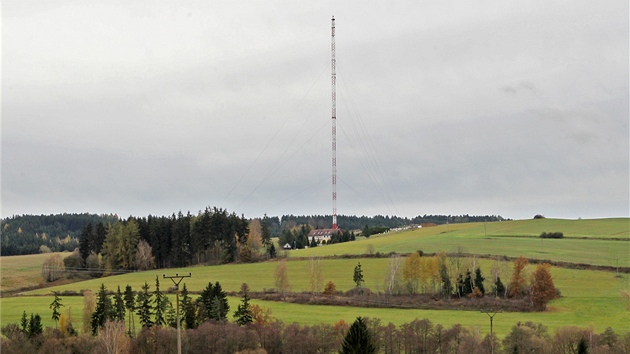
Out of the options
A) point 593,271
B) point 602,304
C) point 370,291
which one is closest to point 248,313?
point 370,291

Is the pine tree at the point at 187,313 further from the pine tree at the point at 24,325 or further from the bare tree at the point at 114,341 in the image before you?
the pine tree at the point at 24,325

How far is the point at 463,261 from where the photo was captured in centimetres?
12731

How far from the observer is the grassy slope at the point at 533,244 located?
13575cm

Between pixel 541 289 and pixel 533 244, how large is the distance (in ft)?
161

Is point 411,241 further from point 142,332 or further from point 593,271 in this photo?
point 142,332

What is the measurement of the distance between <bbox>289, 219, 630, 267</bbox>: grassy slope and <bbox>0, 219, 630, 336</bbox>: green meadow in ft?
0.64

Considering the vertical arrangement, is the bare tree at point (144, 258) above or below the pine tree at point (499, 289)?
above

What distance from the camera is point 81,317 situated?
98812mm

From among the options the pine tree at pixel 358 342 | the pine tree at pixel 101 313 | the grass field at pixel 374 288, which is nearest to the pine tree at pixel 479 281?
the grass field at pixel 374 288

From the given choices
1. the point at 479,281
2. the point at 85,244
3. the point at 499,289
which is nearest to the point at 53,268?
the point at 85,244

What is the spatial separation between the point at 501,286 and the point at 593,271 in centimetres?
2021

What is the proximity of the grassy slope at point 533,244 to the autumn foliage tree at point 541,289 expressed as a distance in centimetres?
2492

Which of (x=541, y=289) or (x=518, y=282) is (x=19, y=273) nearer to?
(x=518, y=282)

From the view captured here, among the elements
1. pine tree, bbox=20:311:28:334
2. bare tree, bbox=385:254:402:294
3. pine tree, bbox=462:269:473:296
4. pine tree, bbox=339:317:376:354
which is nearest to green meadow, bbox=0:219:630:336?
bare tree, bbox=385:254:402:294
